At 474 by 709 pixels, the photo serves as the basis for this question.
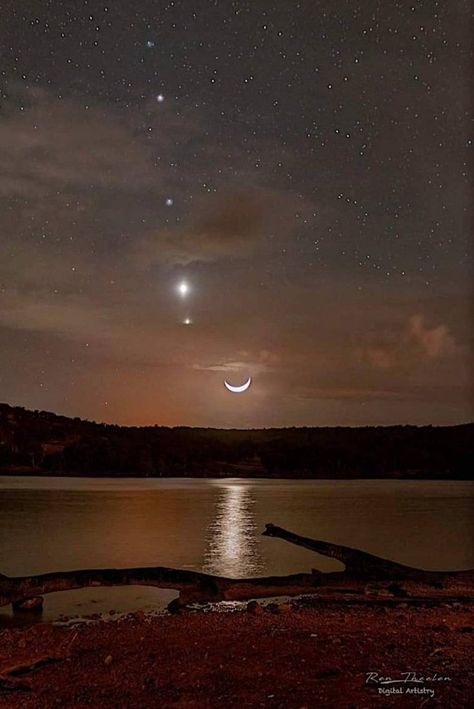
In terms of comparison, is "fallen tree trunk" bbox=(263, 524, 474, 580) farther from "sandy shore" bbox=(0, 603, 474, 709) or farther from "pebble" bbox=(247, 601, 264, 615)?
"pebble" bbox=(247, 601, 264, 615)

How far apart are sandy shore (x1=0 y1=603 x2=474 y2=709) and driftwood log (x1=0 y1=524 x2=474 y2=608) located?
173 centimetres

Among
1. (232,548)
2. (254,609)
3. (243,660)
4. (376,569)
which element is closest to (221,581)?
(254,609)

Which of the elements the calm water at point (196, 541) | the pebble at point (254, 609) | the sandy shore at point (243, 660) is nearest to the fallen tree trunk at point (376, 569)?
the sandy shore at point (243, 660)

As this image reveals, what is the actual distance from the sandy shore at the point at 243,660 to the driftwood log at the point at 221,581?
173 centimetres

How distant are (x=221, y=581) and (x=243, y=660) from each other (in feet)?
19.3

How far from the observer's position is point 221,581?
16094mm

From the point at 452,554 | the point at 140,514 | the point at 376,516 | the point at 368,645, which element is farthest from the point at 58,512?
the point at 368,645

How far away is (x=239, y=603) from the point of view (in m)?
17.5

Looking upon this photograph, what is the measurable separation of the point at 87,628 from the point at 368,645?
17.5 ft

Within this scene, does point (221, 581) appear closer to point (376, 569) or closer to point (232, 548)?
point (376, 569)

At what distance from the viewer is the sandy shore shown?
341 inches

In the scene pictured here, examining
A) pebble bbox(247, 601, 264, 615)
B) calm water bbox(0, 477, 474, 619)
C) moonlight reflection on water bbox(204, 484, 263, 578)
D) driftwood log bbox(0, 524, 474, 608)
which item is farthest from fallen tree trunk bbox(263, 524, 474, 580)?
moonlight reflection on water bbox(204, 484, 263, 578)

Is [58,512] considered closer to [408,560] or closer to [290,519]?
[290,519]

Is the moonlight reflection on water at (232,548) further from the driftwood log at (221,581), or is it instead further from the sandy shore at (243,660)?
the sandy shore at (243,660)
